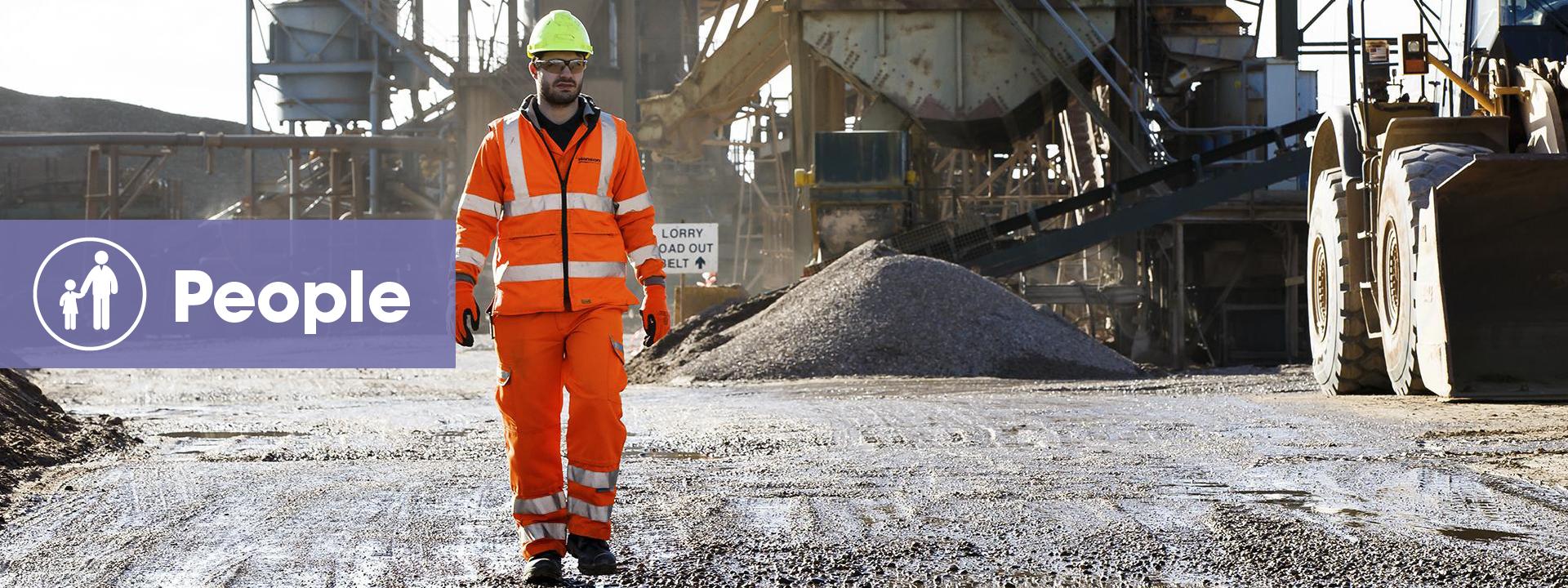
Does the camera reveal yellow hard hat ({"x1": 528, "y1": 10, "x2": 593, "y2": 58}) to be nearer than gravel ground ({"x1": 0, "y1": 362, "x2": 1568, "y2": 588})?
No

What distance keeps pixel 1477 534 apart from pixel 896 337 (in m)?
12.0

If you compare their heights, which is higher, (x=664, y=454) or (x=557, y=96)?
(x=557, y=96)

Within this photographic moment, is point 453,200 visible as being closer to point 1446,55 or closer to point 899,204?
point 899,204

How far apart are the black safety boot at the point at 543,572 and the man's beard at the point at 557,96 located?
4.35 feet

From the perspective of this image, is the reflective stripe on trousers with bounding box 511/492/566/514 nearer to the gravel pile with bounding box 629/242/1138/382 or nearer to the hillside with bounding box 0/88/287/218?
the gravel pile with bounding box 629/242/1138/382

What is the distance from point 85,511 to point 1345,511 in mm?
4266

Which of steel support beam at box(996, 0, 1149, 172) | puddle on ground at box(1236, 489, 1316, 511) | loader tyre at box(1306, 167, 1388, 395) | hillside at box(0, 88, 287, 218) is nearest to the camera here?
puddle on ground at box(1236, 489, 1316, 511)

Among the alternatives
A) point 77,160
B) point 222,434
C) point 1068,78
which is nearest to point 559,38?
point 222,434

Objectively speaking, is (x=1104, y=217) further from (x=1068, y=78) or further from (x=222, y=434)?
(x=222, y=434)

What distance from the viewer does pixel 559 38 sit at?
17.6 ft

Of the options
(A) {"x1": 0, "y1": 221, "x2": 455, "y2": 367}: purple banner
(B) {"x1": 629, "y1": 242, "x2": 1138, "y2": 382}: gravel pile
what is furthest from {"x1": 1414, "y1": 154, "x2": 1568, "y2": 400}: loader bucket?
(A) {"x1": 0, "y1": 221, "x2": 455, "y2": 367}: purple banner

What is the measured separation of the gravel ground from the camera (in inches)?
195

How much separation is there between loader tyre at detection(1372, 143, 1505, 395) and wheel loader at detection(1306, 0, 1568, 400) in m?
0.01

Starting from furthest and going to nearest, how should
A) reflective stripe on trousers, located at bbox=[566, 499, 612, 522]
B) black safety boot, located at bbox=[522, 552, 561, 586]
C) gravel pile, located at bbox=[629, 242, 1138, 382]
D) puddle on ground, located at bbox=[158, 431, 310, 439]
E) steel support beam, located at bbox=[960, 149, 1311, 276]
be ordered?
1. steel support beam, located at bbox=[960, 149, 1311, 276]
2. gravel pile, located at bbox=[629, 242, 1138, 382]
3. puddle on ground, located at bbox=[158, 431, 310, 439]
4. reflective stripe on trousers, located at bbox=[566, 499, 612, 522]
5. black safety boot, located at bbox=[522, 552, 561, 586]
